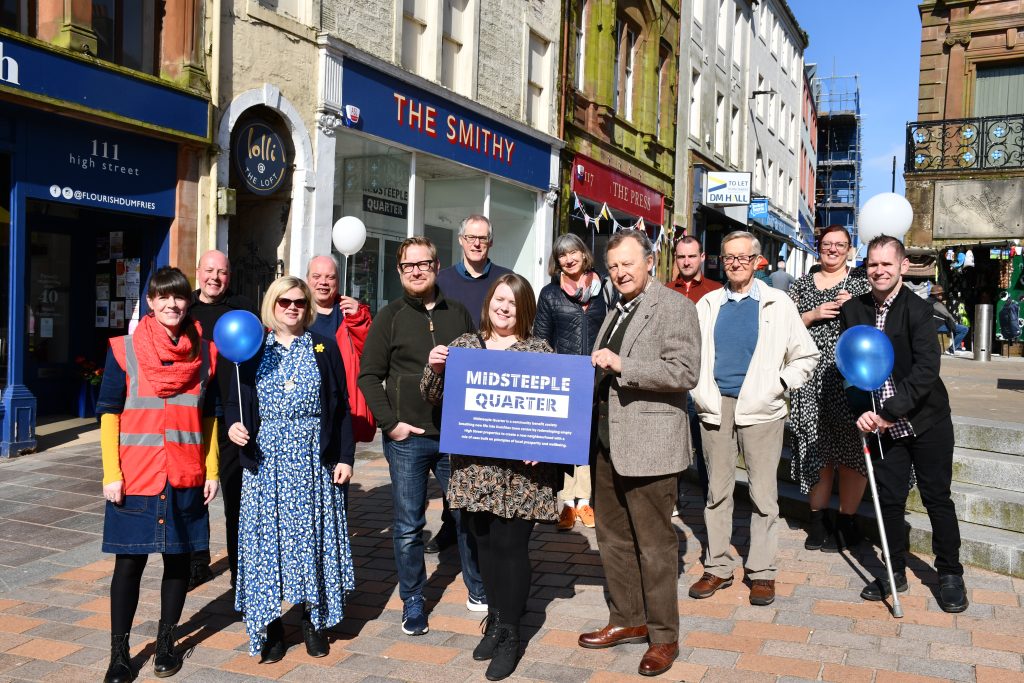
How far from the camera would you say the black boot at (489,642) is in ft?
13.1

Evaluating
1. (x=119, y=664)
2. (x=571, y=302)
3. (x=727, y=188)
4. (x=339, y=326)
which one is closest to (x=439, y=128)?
(x=571, y=302)

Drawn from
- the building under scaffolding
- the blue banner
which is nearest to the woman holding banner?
the blue banner

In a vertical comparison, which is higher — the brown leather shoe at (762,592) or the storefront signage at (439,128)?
the storefront signage at (439,128)

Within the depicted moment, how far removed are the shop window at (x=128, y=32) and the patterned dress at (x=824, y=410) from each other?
7.46 metres

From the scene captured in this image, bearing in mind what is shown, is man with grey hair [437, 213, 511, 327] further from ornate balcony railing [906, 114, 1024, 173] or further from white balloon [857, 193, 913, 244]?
ornate balcony railing [906, 114, 1024, 173]

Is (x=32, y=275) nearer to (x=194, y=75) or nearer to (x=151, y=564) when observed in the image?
(x=194, y=75)

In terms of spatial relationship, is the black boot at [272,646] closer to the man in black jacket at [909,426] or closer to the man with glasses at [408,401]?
the man with glasses at [408,401]

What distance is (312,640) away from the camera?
4.07 m

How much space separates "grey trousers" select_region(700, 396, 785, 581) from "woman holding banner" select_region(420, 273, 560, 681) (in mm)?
1328

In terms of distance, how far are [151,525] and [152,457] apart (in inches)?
11.6

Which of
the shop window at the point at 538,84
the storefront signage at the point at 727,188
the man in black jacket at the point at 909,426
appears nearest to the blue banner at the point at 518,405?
the man in black jacket at the point at 909,426

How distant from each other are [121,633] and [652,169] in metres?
20.3

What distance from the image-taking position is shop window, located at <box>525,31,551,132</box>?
16828mm

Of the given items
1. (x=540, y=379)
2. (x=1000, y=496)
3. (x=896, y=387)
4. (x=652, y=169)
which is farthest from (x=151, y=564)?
(x=652, y=169)
